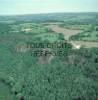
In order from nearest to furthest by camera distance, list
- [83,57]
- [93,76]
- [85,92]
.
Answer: [85,92] < [93,76] < [83,57]

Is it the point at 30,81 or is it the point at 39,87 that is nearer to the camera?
the point at 39,87

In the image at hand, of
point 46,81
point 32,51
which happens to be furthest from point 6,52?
point 46,81

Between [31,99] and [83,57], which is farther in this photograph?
[83,57]

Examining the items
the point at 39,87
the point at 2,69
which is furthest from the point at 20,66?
the point at 39,87

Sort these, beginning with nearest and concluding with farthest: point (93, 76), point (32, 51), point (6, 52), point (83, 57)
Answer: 1. point (93, 76)
2. point (83, 57)
3. point (32, 51)
4. point (6, 52)

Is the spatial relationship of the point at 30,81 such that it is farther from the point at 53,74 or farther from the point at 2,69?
the point at 2,69

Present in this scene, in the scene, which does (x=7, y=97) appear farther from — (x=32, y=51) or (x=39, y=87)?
(x=32, y=51)

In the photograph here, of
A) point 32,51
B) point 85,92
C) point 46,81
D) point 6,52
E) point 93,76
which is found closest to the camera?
point 85,92

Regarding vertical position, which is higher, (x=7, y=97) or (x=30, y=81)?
(x=30, y=81)

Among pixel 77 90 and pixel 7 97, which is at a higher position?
pixel 77 90
